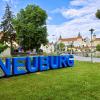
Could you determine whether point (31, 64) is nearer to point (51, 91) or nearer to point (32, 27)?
point (51, 91)

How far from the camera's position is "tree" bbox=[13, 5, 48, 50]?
59250 millimetres

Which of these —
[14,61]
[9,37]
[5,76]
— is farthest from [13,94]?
[9,37]

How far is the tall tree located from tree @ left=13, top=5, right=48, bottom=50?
57.5ft

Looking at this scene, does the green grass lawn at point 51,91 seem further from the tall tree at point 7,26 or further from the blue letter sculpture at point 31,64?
the tall tree at point 7,26

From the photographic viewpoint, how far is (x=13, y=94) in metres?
13.1

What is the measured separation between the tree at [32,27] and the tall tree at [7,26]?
1753 cm

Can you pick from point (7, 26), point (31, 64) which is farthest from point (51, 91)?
point (7, 26)

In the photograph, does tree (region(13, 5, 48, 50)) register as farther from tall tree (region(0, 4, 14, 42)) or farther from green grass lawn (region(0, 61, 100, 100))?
green grass lawn (region(0, 61, 100, 100))

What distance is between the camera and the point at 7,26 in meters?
79.6

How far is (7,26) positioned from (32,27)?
73.1ft

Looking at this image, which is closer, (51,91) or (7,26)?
(51,91)

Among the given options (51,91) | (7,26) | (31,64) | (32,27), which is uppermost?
(7,26)

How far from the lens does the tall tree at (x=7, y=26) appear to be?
78562mm

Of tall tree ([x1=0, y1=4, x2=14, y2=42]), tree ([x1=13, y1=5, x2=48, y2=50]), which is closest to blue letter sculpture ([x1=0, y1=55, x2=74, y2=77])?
tree ([x1=13, y1=5, x2=48, y2=50])
